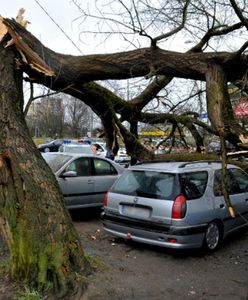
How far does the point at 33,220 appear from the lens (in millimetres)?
4746

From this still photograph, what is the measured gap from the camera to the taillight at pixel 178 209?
6117 mm

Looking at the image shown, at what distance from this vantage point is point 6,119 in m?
5.19

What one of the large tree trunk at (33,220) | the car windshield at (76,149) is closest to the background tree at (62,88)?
the large tree trunk at (33,220)

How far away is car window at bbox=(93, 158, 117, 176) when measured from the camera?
9686mm

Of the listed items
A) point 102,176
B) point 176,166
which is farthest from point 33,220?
point 102,176

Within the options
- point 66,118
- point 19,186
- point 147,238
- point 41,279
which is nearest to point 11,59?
point 19,186

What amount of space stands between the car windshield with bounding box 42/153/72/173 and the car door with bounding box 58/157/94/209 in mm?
167

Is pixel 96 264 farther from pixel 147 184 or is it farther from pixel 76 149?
pixel 76 149

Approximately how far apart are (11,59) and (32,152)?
4.55 ft

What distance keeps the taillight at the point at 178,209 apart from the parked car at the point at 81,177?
3302 mm

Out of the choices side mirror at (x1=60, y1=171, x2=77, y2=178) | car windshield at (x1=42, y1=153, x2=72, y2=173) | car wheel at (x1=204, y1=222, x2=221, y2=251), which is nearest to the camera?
car wheel at (x1=204, y1=222, x2=221, y2=251)

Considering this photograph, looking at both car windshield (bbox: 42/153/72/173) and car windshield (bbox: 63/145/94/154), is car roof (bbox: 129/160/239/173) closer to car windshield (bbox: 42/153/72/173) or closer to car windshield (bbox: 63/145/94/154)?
car windshield (bbox: 42/153/72/173)

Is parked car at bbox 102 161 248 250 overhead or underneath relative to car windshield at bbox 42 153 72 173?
underneath

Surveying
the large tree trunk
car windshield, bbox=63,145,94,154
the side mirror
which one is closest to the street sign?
the large tree trunk
